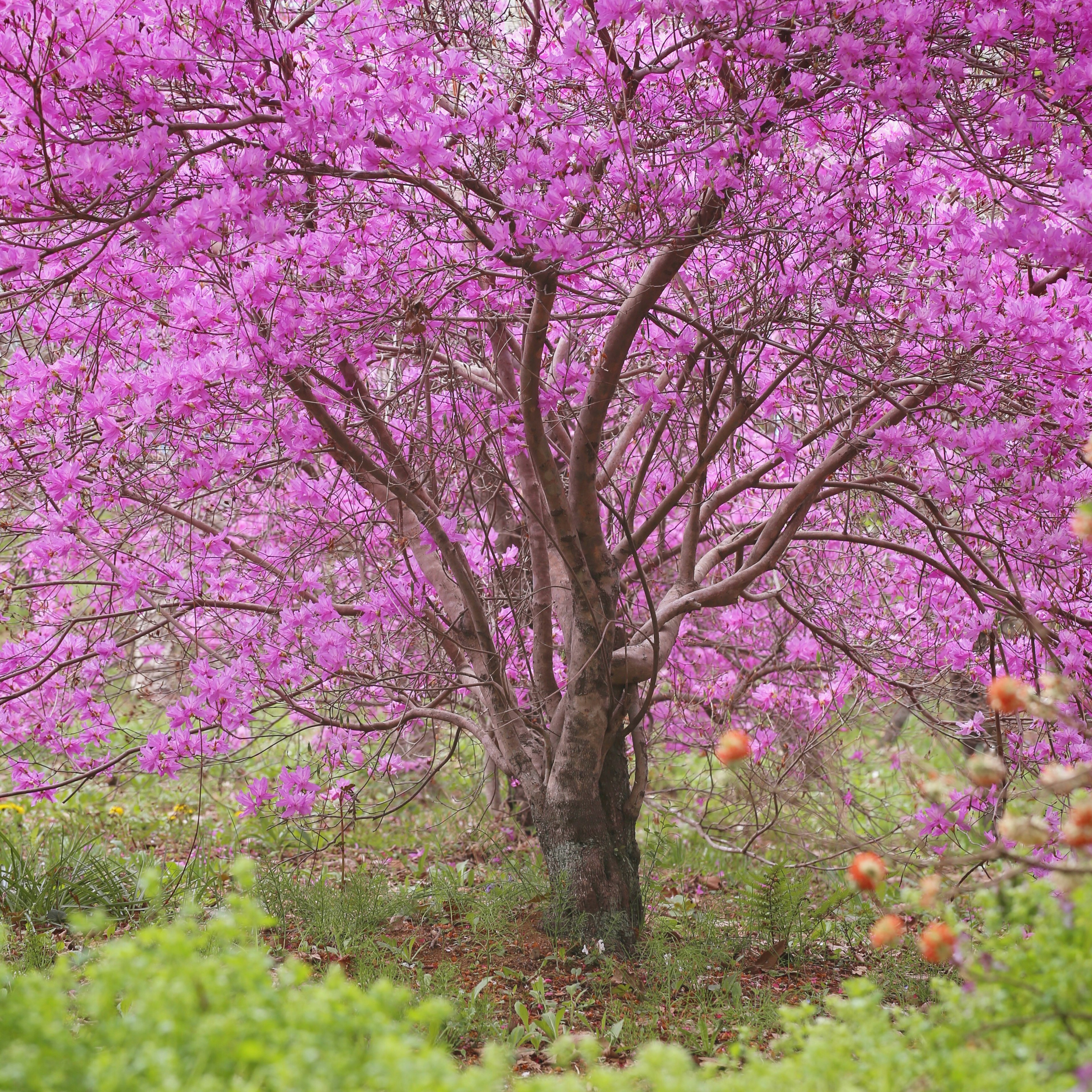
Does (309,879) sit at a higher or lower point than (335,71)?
lower

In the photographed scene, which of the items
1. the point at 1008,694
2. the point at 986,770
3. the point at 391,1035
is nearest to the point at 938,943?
the point at 986,770

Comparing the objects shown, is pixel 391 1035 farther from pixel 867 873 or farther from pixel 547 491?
pixel 547 491

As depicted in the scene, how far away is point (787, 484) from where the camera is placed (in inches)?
172

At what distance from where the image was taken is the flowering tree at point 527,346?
296 cm

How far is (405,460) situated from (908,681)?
2.72 meters

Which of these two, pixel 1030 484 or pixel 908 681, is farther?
pixel 908 681

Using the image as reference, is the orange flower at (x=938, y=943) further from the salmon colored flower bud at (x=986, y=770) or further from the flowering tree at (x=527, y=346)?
the flowering tree at (x=527, y=346)

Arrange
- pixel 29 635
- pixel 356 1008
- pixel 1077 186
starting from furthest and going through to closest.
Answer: pixel 29 635 < pixel 1077 186 < pixel 356 1008

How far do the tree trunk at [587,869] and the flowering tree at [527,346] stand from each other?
0.06 ft

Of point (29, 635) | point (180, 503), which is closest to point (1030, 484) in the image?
point (180, 503)

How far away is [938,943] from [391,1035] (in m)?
1.08

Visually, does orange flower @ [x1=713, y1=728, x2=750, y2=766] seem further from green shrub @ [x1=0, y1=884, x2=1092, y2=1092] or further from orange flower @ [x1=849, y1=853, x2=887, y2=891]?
green shrub @ [x1=0, y1=884, x2=1092, y2=1092]

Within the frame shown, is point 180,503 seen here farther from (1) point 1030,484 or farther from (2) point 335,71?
(1) point 1030,484

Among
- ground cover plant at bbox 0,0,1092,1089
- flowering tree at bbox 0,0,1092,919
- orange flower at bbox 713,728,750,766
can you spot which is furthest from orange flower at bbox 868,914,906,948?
flowering tree at bbox 0,0,1092,919
